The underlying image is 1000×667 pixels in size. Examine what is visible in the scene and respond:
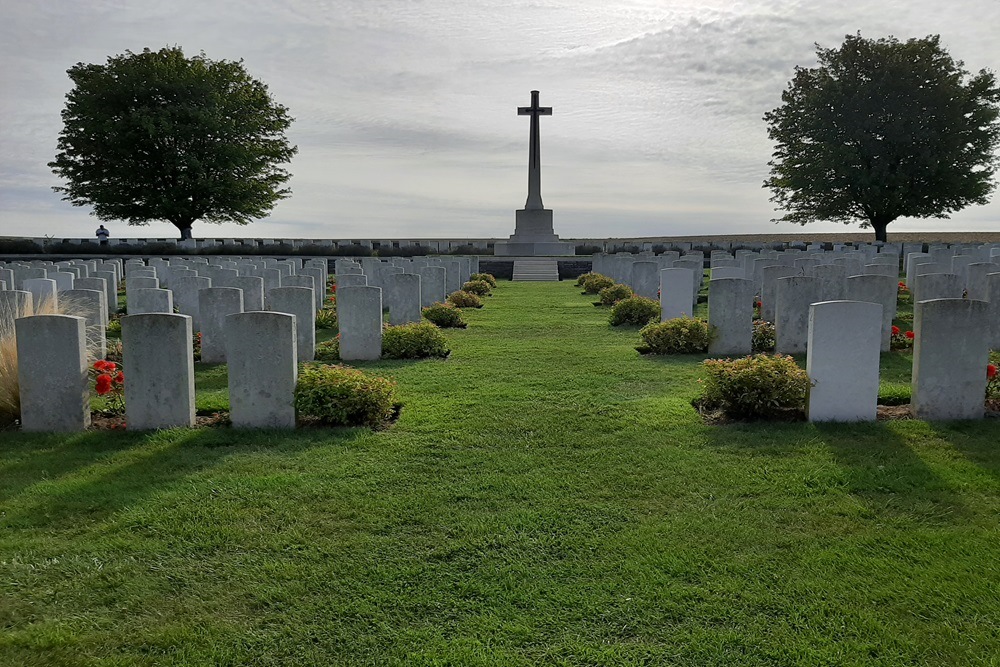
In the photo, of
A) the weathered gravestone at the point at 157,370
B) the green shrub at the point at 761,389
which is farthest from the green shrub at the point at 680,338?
the weathered gravestone at the point at 157,370

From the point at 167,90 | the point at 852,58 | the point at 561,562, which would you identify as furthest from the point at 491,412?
the point at 167,90

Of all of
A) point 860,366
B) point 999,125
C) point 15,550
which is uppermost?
point 999,125

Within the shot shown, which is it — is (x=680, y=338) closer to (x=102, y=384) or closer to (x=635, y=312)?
(x=635, y=312)

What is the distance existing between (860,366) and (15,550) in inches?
251

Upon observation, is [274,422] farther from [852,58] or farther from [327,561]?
[852,58]

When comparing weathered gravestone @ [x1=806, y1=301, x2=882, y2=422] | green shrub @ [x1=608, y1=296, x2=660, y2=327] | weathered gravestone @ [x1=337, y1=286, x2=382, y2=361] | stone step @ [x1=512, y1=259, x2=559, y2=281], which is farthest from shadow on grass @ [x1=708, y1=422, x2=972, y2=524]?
stone step @ [x1=512, y1=259, x2=559, y2=281]

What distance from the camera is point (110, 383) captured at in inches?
272

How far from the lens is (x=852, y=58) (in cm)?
3438

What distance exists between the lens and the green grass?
3.30 m

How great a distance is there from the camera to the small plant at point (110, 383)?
22.1 feet

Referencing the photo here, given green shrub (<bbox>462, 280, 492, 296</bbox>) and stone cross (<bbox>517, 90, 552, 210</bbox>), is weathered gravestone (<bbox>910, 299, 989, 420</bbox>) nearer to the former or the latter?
green shrub (<bbox>462, 280, 492, 296</bbox>)

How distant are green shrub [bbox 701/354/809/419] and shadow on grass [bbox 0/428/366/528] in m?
3.37

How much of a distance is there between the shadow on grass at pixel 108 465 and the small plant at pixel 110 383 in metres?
0.47

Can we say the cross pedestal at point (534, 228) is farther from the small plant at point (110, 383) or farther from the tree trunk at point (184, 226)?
the small plant at point (110, 383)
